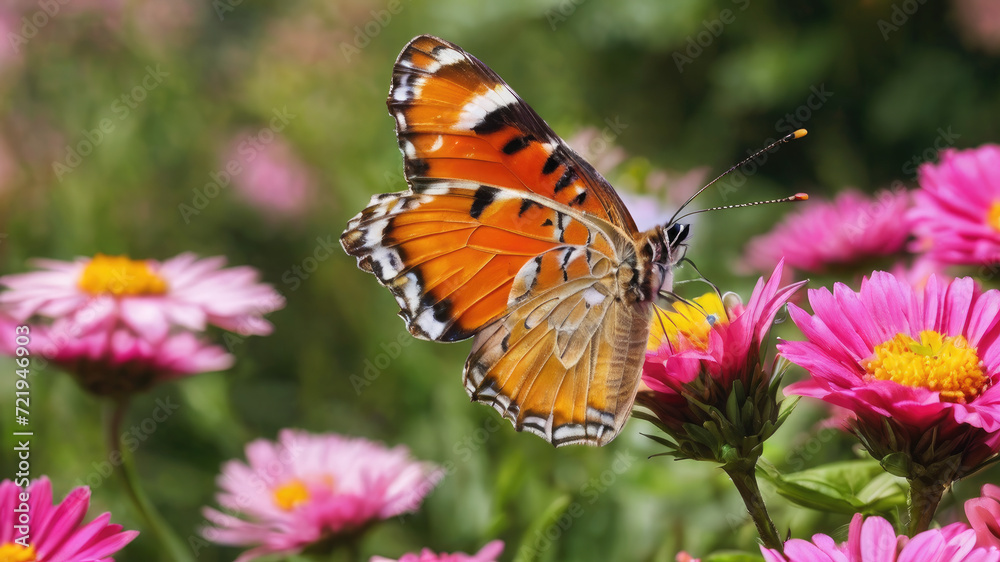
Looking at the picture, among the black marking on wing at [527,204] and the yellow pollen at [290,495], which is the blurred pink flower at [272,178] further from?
the black marking on wing at [527,204]

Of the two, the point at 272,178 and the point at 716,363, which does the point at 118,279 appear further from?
the point at 272,178

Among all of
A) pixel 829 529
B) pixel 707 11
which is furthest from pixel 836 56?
pixel 829 529

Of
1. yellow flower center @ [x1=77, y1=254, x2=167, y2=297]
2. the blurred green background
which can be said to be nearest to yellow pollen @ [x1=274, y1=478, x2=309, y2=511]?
the blurred green background

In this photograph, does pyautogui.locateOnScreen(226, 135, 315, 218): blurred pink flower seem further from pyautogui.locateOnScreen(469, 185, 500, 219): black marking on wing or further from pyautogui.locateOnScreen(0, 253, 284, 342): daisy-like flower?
pyautogui.locateOnScreen(469, 185, 500, 219): black marking on wing

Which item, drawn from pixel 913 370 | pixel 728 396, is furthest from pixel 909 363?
pixel 728 396

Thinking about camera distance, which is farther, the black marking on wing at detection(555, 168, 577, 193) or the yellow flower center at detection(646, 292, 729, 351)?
the black marking on wing at detection(555, 168, 577, 193)

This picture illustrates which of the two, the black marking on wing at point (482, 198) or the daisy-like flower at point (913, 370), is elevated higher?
the black marking on wing at point (482, 198)

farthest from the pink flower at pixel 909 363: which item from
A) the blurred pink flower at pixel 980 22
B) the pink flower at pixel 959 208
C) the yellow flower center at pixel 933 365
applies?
the blurred pink flower at pixel 980 22
